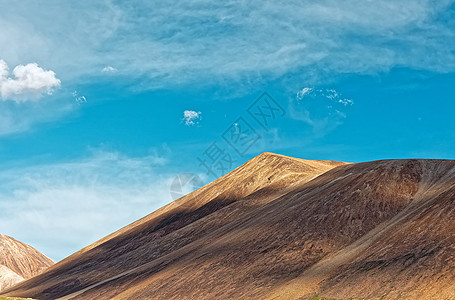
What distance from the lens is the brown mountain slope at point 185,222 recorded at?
13088 centimetres

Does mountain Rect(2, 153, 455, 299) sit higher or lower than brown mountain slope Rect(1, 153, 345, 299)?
lower

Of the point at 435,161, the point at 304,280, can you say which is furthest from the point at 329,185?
the point at 304,280

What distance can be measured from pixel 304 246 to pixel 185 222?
69807 millimetres

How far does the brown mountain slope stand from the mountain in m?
0.56

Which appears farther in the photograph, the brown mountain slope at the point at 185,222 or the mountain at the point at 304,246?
the brown mountain slope at the point at 185,222

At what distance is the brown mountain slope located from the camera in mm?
130875

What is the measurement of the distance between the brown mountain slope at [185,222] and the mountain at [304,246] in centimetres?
56

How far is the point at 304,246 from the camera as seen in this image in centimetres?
8644

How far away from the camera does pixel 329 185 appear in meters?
109

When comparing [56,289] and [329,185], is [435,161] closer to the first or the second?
[329,185]

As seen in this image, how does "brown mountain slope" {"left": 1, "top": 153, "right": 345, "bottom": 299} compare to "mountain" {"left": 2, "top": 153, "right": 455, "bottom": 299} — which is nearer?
"mountain" {"left": 2, "top": 153, "right": 455, "bottom": 299}

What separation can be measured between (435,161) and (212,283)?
168ft

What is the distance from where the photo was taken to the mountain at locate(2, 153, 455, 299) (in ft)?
214

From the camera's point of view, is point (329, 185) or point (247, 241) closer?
point (247, 241)
